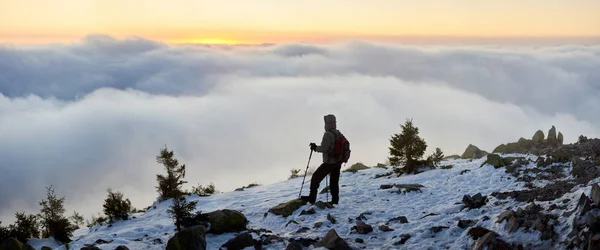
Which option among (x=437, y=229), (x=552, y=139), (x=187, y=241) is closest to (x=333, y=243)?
(x=437, y=229)

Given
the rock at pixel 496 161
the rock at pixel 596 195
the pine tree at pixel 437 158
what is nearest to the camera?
the rock at pixel 596 195

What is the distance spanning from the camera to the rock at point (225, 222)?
33.1 ft

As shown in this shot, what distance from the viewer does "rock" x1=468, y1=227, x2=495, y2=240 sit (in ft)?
26.1

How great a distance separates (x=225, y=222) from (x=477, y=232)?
556 centimetres

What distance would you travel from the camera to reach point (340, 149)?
37.7 ft

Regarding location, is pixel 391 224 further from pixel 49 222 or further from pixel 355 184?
pixel 49 222

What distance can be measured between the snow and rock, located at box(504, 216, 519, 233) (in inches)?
3.4

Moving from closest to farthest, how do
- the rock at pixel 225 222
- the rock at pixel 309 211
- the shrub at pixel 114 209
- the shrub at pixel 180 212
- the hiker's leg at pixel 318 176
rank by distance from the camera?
the rock at pixel 225 222, the shrub at pixel 180 212, the rock at pixel 309 211, the hiker's leg at pixel 318 176, the shrub at pixel 114 209

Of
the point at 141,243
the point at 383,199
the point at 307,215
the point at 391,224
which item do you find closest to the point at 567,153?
the point at 383,199

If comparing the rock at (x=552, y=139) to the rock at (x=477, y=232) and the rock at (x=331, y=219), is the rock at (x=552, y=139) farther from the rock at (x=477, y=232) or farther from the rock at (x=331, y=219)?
the rock at (x=331, y=219)

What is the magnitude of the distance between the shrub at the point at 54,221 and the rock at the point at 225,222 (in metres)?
4.20

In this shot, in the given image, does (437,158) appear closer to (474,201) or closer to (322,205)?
(474,201)

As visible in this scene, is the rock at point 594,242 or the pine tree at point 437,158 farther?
the pine tree at point 437,158

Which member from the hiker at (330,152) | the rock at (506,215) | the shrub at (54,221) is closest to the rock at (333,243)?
the rock at (506,215)
